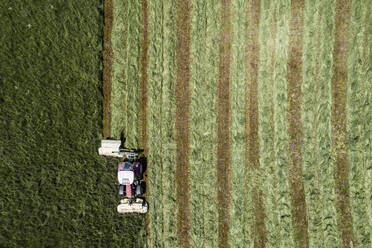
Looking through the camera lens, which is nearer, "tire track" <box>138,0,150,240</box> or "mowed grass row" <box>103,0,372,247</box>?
"mowed grass row" <box>103,0,372,247</box>

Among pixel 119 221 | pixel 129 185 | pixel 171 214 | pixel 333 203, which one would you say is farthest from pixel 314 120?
pixel 119 221

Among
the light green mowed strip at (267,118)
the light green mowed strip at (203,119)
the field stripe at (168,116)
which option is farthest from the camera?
the field stripe at (168,116)

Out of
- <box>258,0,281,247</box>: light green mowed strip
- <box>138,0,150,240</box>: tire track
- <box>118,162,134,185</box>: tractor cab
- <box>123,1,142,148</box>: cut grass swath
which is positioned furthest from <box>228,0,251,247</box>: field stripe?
<box>118,162,134,185</box>: tractor cab

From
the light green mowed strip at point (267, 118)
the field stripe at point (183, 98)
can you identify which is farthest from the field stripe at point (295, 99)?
the field stripe at point (183, 98)

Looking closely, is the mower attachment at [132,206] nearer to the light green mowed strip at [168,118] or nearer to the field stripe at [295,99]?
the light green mowed strip at [168,118]

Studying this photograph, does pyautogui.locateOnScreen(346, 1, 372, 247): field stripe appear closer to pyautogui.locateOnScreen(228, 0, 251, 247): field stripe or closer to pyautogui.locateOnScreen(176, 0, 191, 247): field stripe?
pyautogui.locateOnScreen(228, 0, 251, 247): field stripe

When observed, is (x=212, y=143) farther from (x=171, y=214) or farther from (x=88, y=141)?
(x=88, y=141)
